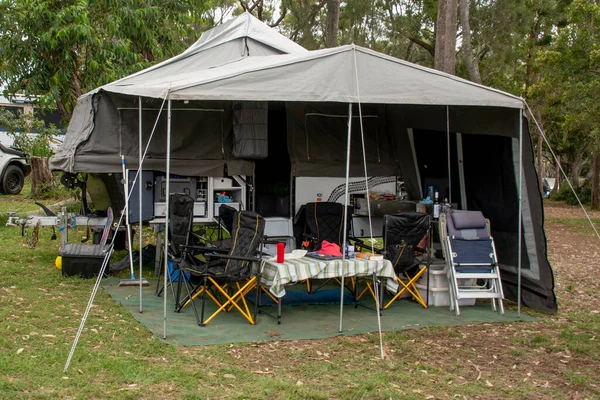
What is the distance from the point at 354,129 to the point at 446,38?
3.64m

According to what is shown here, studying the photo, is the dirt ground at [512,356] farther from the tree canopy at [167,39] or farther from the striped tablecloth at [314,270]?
the tree canopy at [167,39]

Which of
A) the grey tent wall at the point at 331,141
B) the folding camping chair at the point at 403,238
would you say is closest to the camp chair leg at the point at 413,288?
the folding camping chair at the point at 403,238

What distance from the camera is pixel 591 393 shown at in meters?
3.85

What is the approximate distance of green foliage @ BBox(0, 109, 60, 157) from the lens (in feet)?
46.8

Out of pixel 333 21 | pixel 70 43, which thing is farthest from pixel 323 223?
pixel 333 21

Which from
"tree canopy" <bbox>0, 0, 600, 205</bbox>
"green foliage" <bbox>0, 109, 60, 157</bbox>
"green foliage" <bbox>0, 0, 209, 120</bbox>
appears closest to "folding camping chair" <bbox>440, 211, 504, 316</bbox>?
"tree canopy" <bbox>0, 0, 600, 205</bbox>

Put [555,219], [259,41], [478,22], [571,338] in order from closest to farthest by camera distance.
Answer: [571,338] < [259,41] < [555,219] < [478,22]

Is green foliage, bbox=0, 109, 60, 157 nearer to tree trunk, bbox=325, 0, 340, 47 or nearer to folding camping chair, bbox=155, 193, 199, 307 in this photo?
tree trunk, bbox=325, 0, 340, 47

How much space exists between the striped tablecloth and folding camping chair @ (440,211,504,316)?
60cm

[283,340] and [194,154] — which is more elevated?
[194,154]

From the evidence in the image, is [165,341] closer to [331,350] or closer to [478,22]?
[331,350]

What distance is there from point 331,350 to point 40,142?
11.7 meters

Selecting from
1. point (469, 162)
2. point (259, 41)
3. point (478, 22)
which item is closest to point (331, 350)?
point (469, 162)

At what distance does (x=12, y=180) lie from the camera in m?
14.0
